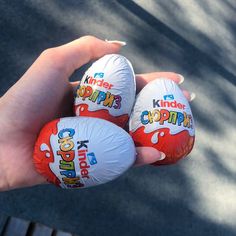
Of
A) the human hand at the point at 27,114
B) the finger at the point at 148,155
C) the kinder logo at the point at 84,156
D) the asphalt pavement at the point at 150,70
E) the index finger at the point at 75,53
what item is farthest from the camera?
the asphalt pavement at the point at 150,70

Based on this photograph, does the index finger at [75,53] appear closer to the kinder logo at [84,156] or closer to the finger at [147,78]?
the finger at [147,78]

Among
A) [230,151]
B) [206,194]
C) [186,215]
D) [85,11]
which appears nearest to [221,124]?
[230,151]

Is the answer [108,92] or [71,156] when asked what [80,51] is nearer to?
[108,92]

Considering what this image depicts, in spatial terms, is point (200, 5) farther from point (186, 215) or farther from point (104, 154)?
point (104, 154)

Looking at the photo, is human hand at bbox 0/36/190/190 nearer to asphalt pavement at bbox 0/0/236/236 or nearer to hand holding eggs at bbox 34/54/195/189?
hand holding eggs at bbox 34/54/195/189

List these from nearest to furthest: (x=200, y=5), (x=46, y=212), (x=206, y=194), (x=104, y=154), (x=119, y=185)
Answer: (x=104, y=154) < (x=46, y=212) < (x=119, y=185) < (x=206, y=194) < (x=200, y=5)

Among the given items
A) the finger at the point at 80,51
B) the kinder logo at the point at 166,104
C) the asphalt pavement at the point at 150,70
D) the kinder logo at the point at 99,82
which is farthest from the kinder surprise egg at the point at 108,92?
the asphalt pavement at the point at 150,70

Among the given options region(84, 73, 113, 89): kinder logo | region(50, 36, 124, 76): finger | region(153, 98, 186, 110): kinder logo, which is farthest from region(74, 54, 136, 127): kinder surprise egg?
region(50, 36, 124, 76): finger
